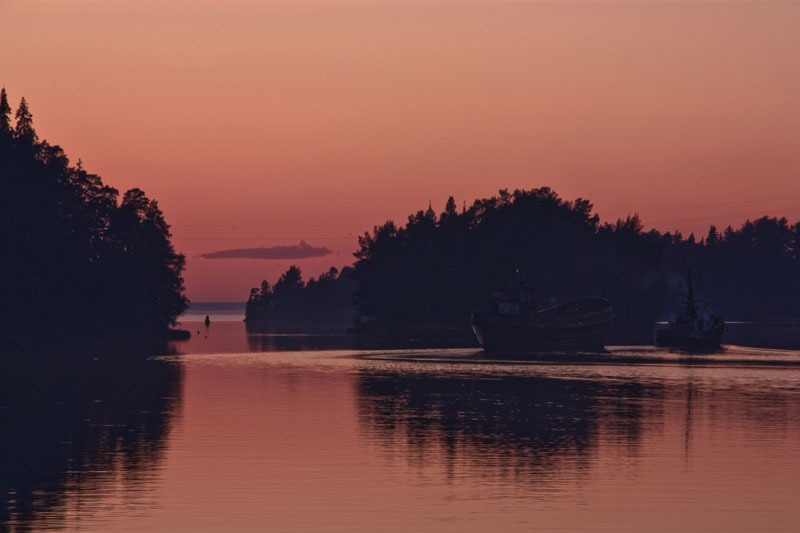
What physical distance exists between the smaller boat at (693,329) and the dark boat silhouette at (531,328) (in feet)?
31.1

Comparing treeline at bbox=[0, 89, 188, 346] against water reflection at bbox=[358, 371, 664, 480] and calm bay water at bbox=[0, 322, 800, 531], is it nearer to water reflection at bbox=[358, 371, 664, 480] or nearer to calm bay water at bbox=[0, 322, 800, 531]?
calm bay water at bbox=[0, 322, 800, 531]

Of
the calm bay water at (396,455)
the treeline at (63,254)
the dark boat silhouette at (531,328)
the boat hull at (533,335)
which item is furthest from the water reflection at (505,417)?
the treeline at (63,254)

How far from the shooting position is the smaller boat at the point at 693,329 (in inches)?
5689

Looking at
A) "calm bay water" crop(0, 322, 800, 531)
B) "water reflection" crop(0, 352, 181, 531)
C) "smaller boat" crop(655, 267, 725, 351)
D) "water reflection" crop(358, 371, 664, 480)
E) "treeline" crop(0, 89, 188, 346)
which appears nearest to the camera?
"calm bay water" crop(0, 322, 800, 531)

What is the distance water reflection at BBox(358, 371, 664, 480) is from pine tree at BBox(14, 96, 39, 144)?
269 feet

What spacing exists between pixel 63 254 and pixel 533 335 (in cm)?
5671

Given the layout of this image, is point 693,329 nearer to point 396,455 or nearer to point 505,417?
point 505,417

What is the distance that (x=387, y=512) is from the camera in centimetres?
2925

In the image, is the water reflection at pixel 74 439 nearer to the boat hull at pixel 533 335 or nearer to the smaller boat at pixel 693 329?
the boat hull at pixel 533 335

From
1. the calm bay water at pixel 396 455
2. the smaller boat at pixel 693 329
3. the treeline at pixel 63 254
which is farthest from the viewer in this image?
the smaller boat at pixel 693 329

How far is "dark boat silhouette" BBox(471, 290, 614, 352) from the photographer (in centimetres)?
13650

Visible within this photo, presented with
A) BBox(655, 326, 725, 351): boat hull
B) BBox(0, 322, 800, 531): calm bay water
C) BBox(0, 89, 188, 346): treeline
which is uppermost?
BBox(0, 89, 188, 346): treeline

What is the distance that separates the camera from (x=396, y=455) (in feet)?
130

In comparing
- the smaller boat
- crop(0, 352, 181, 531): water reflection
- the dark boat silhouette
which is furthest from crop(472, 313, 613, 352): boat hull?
crop(0, 352, 181, 531): water reflection
